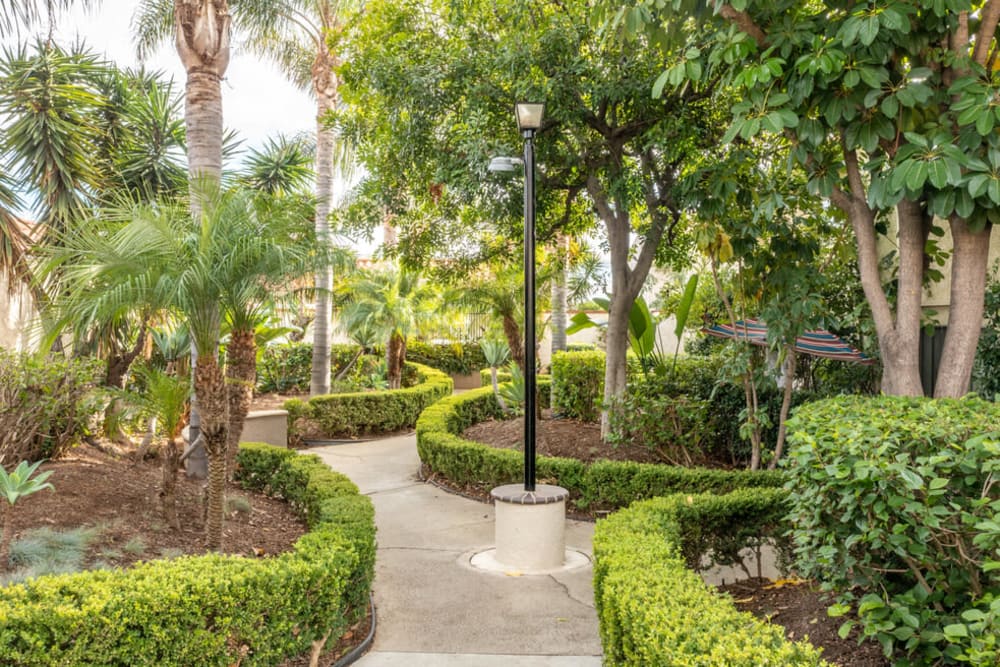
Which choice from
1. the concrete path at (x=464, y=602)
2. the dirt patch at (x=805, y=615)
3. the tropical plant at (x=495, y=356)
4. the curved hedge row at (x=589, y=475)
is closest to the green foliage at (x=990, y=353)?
the curved hedge row at (x=589, y=475)

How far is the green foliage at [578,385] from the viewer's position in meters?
Result: 13.2

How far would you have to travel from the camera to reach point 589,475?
29.0 feet

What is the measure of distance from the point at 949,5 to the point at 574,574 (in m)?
4.93

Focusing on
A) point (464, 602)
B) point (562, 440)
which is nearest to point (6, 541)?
point (464, 602)

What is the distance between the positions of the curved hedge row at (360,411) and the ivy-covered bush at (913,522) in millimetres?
11900

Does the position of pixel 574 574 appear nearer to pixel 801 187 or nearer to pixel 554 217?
pixel 801 187

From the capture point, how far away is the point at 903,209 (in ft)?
18.1

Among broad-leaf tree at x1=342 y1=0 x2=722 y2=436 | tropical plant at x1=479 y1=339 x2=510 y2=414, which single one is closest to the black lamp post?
broad-leaf tree at x1=342 y1=0 x2=722 y2=436

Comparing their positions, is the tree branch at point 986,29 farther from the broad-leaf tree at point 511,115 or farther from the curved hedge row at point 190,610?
the curved hedge row at point 190,610

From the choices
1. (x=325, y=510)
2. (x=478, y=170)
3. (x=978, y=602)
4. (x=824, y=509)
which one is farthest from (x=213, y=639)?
(x=478, y=170)

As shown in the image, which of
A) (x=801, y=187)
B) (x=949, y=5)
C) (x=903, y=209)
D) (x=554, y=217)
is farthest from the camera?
(x=554, y=217)

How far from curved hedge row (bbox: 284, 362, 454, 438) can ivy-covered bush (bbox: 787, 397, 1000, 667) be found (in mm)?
11900

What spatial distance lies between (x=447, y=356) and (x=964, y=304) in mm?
21280

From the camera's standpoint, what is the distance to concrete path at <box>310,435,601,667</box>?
5.02 m
